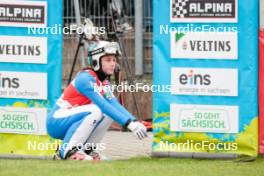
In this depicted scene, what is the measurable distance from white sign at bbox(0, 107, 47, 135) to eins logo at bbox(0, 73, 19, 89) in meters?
0.27

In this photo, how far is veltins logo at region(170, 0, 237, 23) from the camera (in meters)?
10.6

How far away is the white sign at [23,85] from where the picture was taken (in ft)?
36.3

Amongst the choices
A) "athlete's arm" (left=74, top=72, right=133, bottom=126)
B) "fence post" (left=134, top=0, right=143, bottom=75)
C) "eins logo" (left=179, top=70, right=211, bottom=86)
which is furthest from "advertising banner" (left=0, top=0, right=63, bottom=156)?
"fence post" (left=134, top=0, right=143, bottom=75)

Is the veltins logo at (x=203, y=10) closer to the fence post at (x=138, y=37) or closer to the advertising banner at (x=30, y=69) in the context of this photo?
the advertising banner at (x=30, y=69)

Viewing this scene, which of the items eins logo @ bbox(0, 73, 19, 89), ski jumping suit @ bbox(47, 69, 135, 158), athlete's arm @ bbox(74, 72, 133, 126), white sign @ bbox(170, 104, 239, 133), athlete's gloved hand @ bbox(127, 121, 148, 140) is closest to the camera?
athlete's gloved hand @ bbox(127, 121, 148, 140)

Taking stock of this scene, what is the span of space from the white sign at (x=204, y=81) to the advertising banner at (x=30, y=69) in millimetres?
1373

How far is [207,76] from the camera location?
10734 millimetres

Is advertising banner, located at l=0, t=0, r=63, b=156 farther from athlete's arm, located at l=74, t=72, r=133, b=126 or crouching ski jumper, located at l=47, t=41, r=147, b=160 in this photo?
athlete's arm, located at l=74, t=72, r=133, b=126

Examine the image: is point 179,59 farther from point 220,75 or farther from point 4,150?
point 4,150

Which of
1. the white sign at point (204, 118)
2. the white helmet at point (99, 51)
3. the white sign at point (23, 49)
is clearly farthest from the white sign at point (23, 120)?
the white sign at point (204, 118)

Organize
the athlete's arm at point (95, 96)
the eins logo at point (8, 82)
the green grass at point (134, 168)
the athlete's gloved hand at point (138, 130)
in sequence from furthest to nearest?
the eins logo at point (8, 82)
the athlete's arm at point (95, 96)
the athlete's gloved hand at point (138, 130)
the green grass at point (134, 168)

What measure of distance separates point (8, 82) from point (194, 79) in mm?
2171

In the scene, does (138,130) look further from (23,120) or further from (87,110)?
(23,120)

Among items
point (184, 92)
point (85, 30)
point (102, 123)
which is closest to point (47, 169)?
point (102, 123)
